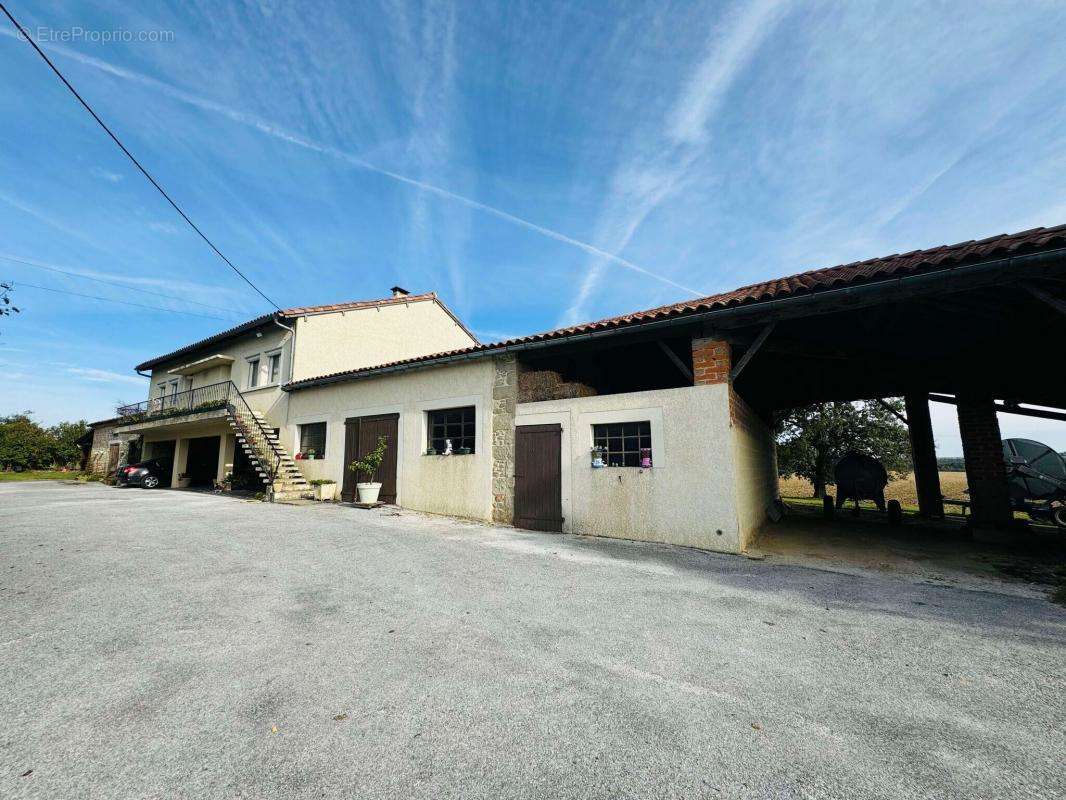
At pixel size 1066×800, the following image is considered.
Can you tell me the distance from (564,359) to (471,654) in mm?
6825

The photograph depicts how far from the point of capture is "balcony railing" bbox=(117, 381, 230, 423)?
53.0ft

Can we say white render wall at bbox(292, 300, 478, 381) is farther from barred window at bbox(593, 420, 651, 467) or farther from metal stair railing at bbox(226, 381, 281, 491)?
barred window at bbox(593, 420, 651, 467)

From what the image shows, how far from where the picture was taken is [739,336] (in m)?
7.12

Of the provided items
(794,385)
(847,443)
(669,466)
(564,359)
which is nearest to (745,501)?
(669,466)

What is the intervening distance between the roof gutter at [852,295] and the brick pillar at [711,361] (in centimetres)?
33

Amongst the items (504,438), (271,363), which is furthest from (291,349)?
(504,438)

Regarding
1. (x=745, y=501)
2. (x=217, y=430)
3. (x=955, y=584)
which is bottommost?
(x=955, y=584)

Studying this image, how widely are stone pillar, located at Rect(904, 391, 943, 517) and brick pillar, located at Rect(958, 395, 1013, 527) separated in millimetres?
1319

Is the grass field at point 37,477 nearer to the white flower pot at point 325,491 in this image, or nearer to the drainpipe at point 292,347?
the drainpipe at point 292,347

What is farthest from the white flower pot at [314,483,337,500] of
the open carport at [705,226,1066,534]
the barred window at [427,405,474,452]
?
the open carport at [705,226,1066,534]

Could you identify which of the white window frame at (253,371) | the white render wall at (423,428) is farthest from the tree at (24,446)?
the white render wall at (423,428)

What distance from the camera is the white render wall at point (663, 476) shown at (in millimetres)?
6656

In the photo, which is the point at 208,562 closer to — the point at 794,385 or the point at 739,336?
the point at 739,336

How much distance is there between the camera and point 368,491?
35.9 feet
